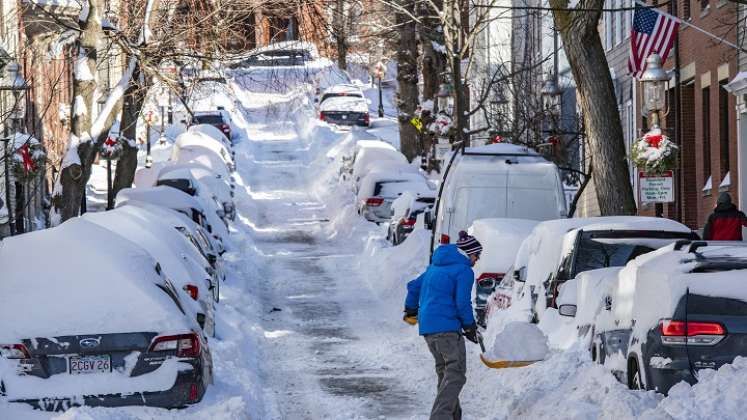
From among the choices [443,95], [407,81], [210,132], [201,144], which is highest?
[407,81]

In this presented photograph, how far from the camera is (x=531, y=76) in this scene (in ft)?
141

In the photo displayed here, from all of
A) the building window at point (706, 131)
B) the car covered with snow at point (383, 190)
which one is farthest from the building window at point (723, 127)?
the car covered with snow at point (383, 190)

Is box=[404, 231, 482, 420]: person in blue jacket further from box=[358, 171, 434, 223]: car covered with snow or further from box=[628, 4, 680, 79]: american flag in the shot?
box=[358, 171, 434, 223]: car covered with snow

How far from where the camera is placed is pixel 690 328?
9734 mm

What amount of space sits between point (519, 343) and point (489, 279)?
17.3ft

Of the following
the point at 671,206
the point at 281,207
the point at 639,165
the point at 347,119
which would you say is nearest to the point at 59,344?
the point at 639,165

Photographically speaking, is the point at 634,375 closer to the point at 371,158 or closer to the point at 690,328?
the point at 690,328

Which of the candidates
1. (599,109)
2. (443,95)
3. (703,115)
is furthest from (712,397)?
(443,95)

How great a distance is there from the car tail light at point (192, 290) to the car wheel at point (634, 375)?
6.41m

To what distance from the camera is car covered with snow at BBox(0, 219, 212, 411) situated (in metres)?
10.8

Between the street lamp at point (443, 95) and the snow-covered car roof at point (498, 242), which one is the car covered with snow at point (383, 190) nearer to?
the street lamp at point (443, 95)

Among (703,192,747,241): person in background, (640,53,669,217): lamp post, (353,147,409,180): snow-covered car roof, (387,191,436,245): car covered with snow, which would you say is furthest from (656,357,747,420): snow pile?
(353,147,409,180): snow-covered car roof

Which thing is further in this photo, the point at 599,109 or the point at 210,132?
the point at 210,132

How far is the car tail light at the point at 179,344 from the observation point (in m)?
11.1
